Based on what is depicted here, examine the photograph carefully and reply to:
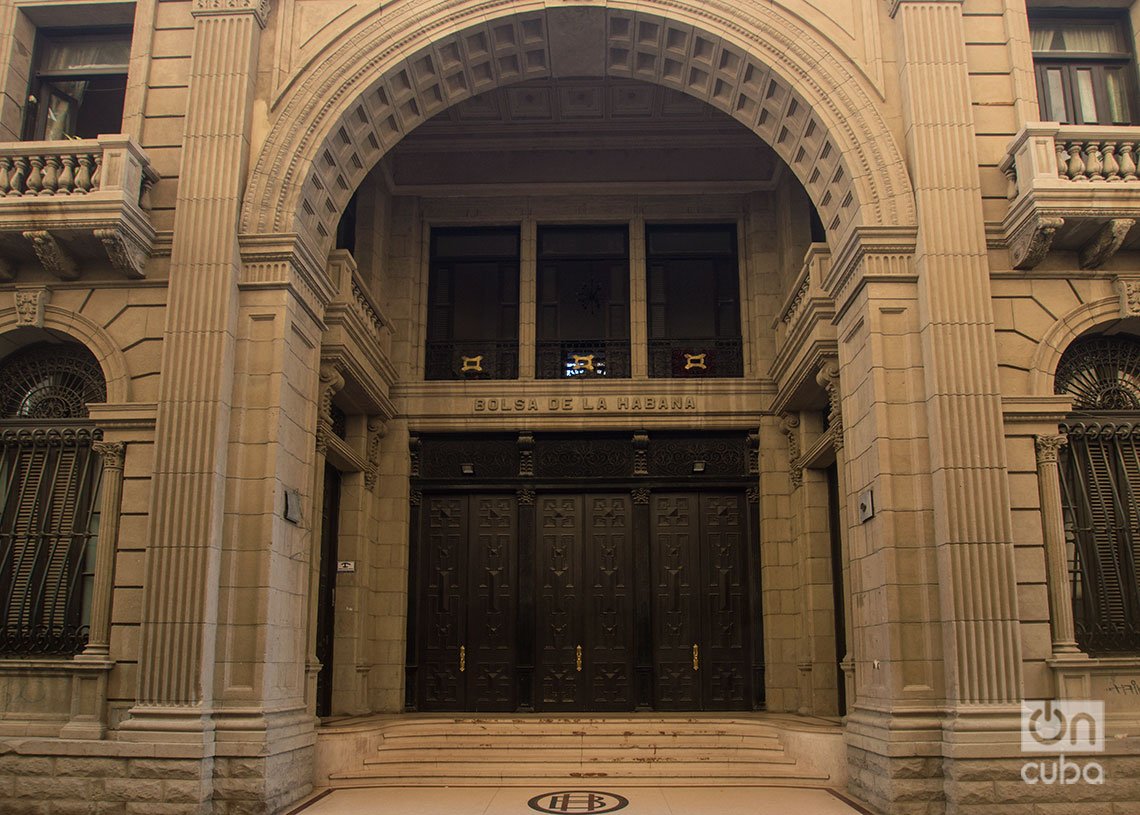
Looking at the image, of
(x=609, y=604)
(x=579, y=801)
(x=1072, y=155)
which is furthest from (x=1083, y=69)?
(x=579, y=801)

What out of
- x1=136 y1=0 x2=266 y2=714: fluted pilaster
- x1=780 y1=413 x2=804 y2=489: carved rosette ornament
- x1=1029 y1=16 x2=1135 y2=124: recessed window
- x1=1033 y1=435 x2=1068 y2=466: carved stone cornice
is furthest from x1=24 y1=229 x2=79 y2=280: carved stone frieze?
x1=1029 y1=16 x2=1135 y2=124: recessed window

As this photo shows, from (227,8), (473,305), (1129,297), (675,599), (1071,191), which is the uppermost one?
(227,8)

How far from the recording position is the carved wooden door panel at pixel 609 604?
17.4m

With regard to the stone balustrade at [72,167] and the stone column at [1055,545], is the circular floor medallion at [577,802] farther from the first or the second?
the stone balustrade at [72,167]

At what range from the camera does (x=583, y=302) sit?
1898 centimetres

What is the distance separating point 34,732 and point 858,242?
36.3 feet

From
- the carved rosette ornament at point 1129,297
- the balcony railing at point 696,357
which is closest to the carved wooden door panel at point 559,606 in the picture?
the balcony railing at point 696,357

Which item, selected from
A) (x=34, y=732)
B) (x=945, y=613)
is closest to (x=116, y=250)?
(x=34, y=732)

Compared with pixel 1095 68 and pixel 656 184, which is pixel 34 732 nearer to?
pixel 656 184

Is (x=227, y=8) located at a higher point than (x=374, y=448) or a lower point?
higher

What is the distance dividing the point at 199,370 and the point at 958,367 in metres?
8.78

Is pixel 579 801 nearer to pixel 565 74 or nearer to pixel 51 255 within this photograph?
pixel 51 255

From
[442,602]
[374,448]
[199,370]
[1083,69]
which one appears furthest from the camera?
[442,602]

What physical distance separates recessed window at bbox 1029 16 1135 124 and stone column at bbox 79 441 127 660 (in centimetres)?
1262
